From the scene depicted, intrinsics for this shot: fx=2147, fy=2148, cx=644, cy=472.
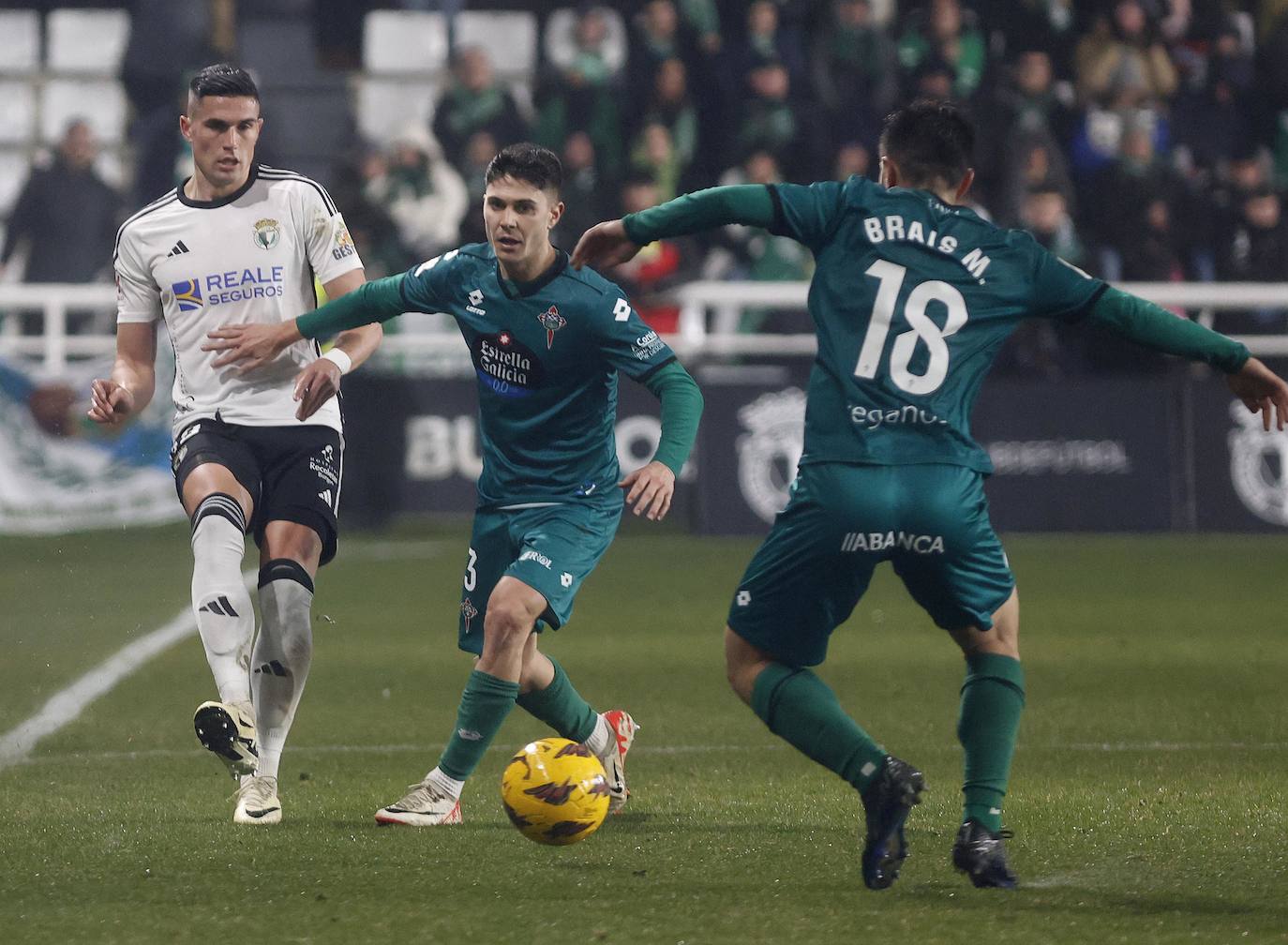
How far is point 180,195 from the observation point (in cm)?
654

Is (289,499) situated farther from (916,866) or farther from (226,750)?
(916,866)

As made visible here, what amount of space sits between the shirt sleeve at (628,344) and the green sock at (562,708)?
3.06 feet

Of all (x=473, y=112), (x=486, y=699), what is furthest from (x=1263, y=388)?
(x=473, y=112)

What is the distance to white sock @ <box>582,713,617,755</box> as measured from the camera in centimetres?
631

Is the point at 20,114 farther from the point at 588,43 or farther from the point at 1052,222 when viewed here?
the point at 1052,222

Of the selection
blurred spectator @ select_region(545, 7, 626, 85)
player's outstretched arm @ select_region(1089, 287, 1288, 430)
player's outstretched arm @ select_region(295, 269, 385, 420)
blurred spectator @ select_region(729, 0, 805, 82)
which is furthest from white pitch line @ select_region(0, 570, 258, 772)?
blurred spectator @ select_region(729, 0, 805, 82)

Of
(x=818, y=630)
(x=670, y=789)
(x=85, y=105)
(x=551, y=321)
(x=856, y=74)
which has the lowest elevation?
(x=670, y=789)

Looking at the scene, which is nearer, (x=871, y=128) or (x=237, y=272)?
(x=237, y=272)

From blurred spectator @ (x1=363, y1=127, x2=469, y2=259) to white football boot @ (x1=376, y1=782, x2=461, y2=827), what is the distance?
33.1ft

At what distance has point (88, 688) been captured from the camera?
8875mm

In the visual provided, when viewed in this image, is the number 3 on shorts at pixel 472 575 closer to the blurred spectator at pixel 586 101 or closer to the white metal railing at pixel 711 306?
the white metal railing at pixel 711 306

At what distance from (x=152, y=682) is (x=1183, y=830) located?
4832mm

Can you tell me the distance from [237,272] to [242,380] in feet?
1.05

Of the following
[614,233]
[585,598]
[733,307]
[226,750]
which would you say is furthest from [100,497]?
[614,233]
